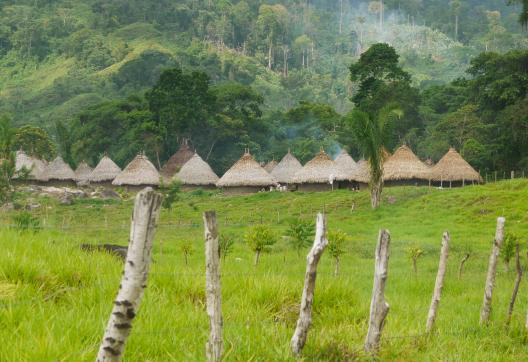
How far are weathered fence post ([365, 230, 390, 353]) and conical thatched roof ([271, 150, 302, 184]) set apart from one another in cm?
3884

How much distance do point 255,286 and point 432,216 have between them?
19930 mm

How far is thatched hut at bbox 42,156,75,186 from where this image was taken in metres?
50.3

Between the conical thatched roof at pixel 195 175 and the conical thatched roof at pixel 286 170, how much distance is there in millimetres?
4356

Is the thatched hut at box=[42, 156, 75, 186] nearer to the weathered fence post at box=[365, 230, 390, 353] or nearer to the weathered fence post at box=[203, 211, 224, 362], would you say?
the weathered fence post at box=[365, 230, 390, 353]

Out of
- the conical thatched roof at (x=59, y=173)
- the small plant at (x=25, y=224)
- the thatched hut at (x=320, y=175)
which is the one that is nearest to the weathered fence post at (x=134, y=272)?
the small plant at (x=25, y=224)

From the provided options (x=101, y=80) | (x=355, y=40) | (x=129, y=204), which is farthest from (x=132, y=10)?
(x=129, y=204)

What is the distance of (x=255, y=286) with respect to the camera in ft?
20.0

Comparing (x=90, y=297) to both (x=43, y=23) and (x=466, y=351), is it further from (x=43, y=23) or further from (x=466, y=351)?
(x=43, y=23)

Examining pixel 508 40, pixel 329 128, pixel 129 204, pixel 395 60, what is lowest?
pixel 129 204

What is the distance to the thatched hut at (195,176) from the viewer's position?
46.0 metres

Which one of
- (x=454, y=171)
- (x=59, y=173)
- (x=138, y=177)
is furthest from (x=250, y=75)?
(x=454, y=171)

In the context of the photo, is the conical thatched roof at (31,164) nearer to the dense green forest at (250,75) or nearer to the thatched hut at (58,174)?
the thatched hut at (58,174)

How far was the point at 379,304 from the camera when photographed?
4.67 metres

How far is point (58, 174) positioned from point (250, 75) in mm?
58752
